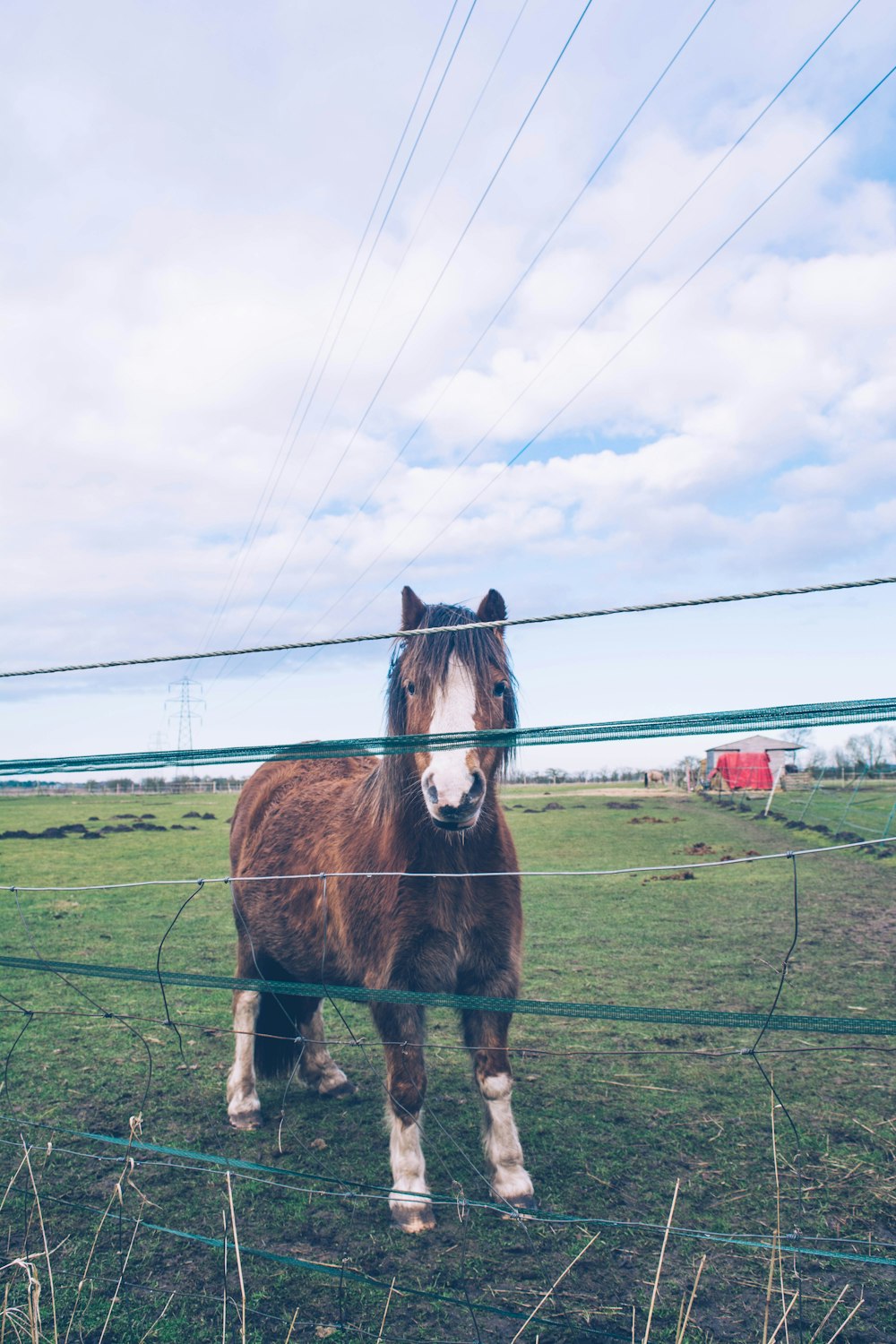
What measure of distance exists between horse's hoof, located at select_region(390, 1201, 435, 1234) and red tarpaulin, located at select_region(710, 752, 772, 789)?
95.5 ft

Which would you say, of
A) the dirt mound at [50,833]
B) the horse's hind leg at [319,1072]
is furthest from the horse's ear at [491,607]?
the dirt mound at [50,833]

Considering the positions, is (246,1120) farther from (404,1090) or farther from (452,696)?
(452,696)

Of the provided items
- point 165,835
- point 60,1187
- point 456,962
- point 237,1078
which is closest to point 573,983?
point 237,1078

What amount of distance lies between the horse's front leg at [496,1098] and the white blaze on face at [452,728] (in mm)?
1189

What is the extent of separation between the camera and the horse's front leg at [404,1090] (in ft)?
9.70

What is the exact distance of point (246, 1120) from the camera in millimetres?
3875

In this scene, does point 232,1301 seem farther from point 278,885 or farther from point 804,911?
point 804,911

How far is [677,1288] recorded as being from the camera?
2420mm

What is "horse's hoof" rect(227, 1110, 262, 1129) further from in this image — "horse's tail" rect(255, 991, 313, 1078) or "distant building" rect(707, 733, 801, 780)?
"distant building" rect(707, 733, 801, 780)

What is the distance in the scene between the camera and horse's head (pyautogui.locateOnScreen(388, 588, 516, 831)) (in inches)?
93.6

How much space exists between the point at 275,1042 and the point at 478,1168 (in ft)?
4.45

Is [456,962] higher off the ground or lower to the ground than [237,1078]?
higher

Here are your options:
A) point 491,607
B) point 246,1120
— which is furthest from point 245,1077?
point 491,607

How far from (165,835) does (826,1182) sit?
17838 millimetres
